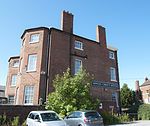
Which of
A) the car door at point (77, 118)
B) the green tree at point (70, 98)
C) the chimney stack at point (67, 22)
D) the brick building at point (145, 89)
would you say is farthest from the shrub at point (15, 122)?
the brick building at point (145, 89)

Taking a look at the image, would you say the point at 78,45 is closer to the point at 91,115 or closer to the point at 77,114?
the point at 77,114

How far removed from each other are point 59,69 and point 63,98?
6.28 meters

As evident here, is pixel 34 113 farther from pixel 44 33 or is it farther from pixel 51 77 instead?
pixel 44 33

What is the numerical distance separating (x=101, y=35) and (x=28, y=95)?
1639cm

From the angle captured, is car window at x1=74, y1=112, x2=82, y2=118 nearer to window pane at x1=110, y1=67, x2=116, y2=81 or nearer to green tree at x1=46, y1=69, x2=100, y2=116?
green tree at x1=46, y1=69, x2=100, y2=116

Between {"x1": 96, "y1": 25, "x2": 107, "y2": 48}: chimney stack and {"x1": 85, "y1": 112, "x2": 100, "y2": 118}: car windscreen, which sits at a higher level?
{"x1": 96, "y1": 25, "x2": 107, "y2": 48}: chimney stack

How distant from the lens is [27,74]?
25219 mm

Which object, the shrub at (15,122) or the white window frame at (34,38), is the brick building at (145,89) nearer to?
the white window frame at (34,38)

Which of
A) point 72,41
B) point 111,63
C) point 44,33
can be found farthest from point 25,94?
point 111,63

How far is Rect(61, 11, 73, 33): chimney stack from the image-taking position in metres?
29.0

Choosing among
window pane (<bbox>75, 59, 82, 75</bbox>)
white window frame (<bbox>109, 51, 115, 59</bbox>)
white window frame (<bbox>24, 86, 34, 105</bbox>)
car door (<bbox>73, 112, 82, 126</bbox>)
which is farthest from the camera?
white window frame (<bbox>109, 51, 115, 59</bbox>)

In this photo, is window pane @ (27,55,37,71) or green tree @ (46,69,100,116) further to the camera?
window pane @ (27,55,37,71)

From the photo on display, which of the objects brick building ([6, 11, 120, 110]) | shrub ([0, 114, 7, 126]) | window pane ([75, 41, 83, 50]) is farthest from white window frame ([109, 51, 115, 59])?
shrub ([0, 114, 7, 126])

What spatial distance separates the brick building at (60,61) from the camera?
24.6m
